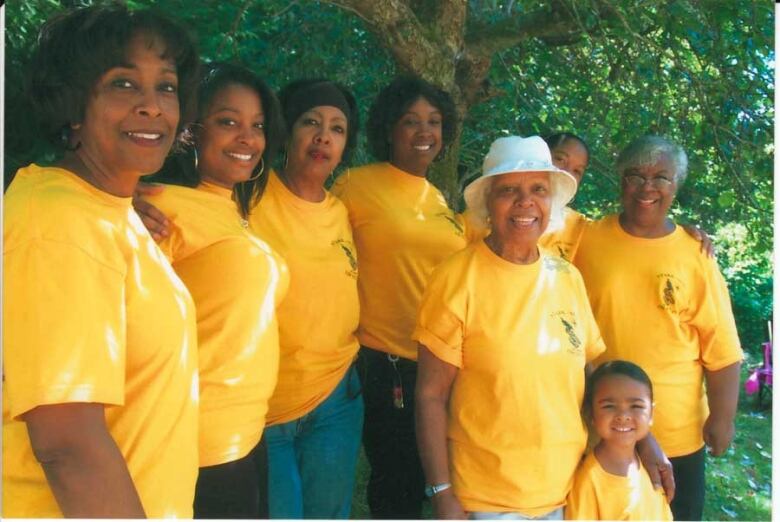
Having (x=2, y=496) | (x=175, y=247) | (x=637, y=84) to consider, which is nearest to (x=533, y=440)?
(x=175, y=247)

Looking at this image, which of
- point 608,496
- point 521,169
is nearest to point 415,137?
point 521,169

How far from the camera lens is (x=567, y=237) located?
3.23m

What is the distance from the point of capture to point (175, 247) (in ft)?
7.15

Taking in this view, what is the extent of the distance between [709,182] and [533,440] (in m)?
3.37

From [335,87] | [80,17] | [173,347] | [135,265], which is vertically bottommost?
[173,347]

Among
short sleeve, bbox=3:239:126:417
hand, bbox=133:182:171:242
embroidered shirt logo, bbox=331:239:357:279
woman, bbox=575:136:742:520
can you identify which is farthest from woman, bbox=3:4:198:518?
woman, bbox=575:136:742:520

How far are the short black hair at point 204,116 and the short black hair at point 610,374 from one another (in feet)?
4.41

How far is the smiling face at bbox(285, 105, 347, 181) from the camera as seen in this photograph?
114 inches

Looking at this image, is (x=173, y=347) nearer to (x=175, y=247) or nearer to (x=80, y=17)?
(x=175, y=247)

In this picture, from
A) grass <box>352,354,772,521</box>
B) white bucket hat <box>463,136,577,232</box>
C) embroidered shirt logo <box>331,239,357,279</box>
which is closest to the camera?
white bucket hat <box>463,136,577,232</box>

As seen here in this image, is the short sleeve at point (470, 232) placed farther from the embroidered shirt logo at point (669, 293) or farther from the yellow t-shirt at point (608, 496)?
the yellow t-shirt at point (608, 496)

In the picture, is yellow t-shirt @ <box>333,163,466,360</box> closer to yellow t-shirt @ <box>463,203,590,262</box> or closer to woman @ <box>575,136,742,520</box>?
yellow t-shirt @ <box>463,203,590,262</box>

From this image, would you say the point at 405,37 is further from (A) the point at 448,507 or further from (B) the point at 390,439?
(A) the point at 448,507

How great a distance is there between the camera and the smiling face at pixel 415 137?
3.38m
